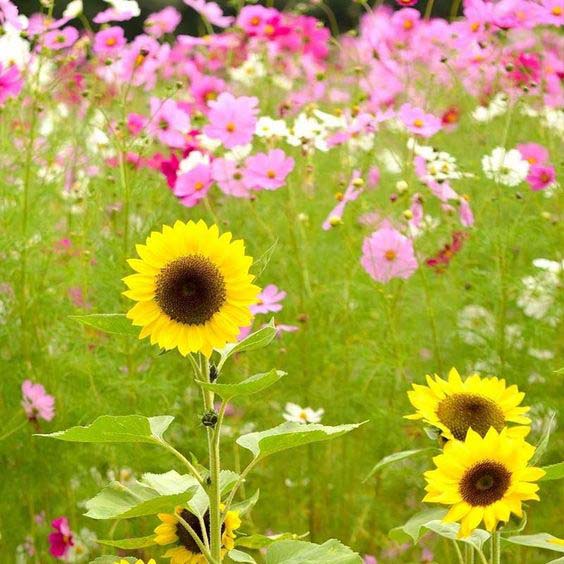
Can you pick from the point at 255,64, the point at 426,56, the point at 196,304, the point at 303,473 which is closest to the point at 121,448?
the point at 303,473

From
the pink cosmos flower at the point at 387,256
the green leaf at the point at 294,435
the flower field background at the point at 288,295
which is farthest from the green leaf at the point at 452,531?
the pink cosmos flower at the point at 387,256

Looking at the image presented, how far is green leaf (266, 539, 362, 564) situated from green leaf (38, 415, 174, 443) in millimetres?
149

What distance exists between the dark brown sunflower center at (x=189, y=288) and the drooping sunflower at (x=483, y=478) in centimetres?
23

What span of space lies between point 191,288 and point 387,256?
2.94 feet

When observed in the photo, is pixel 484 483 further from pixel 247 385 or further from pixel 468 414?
pixel 247 385

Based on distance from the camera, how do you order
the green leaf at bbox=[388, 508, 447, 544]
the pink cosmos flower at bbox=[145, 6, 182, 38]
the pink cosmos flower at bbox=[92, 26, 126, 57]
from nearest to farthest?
1. the green leaf at bbox=[388, 508, 447, 544]
2. the pink cosmos flower at bbox=[92, 26, 126, 57]
3. the pink cosmos flower at bbox=[145, 6, 182, 38]

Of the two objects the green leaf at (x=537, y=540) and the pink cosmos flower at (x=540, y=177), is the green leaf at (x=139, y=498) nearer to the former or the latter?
the green leaf at (x=537, y=540)

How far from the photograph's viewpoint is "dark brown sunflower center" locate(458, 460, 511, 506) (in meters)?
0.86

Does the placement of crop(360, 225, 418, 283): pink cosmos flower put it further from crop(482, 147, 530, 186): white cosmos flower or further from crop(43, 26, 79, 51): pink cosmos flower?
crop(43, 26, 79, 51): pink cosmos flower

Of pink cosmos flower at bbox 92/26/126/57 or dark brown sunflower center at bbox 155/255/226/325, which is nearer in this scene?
dark brown sunflower center at bbox 155/255/226/325

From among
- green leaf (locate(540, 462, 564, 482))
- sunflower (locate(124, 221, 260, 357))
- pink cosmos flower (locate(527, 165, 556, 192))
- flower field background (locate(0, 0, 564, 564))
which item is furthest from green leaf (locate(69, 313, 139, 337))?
pink cosmos flower (locate(527, 165, 556, 192))

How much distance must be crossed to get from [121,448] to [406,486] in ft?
2.16

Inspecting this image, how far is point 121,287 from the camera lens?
173 centimetres

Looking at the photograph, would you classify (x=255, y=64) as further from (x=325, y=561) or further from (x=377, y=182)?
(x=325, y=561)
